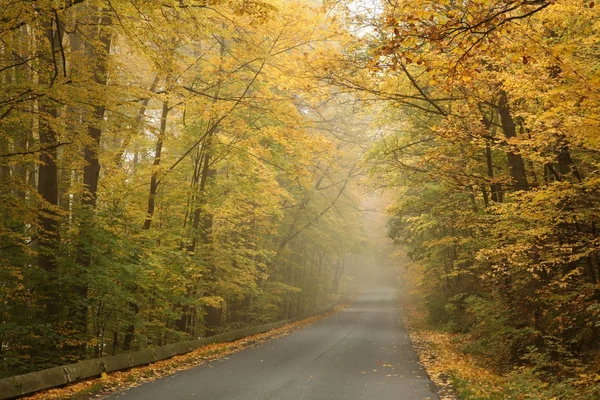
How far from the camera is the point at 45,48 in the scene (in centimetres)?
841

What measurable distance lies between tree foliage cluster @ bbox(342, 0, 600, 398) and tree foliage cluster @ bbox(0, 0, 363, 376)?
2.41m

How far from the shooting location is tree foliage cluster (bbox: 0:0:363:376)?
318 inches

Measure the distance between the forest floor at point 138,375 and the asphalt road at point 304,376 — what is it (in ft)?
1.22

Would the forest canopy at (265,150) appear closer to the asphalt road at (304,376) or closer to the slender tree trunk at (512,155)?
the slender tree trunk at (512,155)

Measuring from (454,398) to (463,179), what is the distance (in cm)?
527

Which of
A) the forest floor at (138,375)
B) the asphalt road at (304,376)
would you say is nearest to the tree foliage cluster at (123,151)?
the forest floor at (138,375)

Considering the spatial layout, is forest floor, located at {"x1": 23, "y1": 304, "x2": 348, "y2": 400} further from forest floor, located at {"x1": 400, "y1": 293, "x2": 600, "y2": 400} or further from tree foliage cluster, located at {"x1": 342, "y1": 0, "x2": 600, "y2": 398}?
tree foliage cluster, located at {"x1": 342, "y1": 0, "x2": 600, "y2": 398}

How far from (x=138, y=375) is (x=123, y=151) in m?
7.57

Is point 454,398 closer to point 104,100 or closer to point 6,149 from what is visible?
point 104,100

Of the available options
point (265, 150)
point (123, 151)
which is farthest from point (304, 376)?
point (123, 151)

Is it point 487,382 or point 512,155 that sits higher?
point 512,155

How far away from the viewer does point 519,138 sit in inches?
339

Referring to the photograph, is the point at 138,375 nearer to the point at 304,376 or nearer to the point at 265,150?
the point at 304,376

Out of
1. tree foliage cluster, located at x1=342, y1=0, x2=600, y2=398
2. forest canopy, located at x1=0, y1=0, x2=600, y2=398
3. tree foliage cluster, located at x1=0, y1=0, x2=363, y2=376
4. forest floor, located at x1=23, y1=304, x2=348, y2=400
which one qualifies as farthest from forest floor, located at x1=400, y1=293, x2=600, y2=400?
tree foliage cluster, located at x1=0, y1=0, x2=363, y2=376
